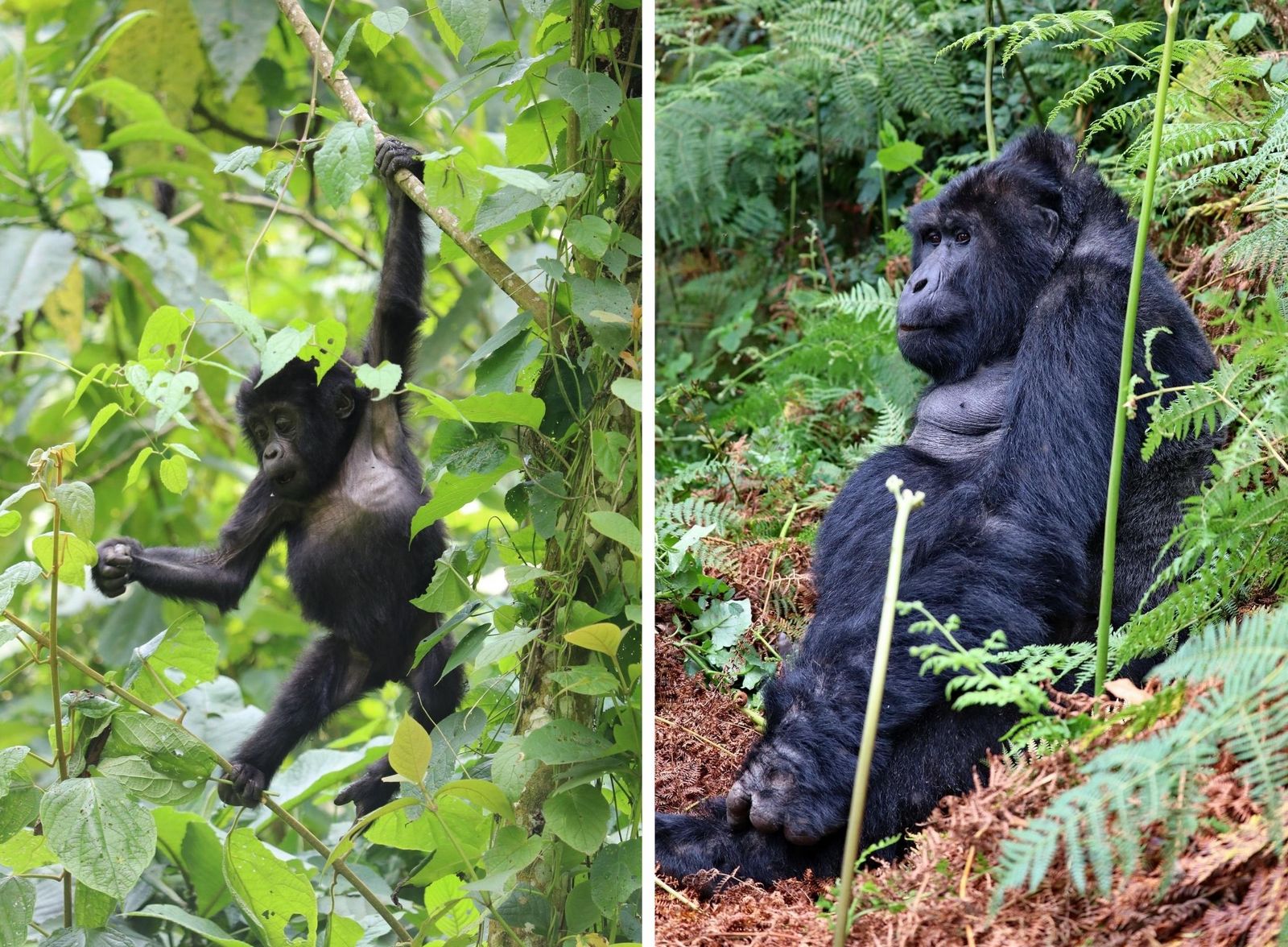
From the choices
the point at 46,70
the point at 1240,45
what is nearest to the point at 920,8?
the point at 1240,45

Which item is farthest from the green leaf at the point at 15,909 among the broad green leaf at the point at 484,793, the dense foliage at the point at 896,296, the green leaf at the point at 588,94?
the green leaf at the point at 588,94

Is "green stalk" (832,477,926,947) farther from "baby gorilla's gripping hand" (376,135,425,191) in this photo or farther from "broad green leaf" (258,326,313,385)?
"baby gorilla's gripping hand" (376,135,425,191)

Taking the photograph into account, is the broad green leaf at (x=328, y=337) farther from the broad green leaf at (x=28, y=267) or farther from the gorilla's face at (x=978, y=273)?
the broad green leaf at (x=28, y=267)

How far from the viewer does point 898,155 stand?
2.77m

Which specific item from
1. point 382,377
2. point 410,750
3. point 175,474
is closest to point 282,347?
point 382,377

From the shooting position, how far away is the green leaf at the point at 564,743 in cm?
132

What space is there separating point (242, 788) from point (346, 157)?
39.7 inches

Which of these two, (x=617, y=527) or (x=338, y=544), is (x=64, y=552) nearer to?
(x=338, y=544)

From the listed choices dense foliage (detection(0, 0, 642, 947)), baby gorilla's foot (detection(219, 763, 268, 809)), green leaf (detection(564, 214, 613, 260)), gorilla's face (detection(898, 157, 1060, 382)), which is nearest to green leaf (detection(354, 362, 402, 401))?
dense foliage (detection(0, 0, 642, 947))

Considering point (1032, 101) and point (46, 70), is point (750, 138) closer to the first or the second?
point (1032, 101)

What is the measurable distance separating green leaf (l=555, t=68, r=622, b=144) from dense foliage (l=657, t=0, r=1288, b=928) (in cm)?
52

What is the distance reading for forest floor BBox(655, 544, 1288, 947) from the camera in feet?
3.28

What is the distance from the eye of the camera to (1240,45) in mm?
2281

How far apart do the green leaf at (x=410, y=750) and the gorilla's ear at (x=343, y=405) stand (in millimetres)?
688
